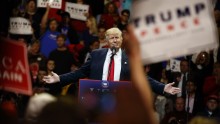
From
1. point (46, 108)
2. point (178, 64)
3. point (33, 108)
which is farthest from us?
point (178, 64)

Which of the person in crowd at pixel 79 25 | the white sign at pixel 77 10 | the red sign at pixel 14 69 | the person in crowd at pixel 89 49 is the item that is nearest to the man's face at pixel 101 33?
the person in crowd at pixel 89 49

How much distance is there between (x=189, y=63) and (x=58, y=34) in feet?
8.21

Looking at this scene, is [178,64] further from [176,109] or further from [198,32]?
[198,32]

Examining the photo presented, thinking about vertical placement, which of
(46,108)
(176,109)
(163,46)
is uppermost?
(163,46)

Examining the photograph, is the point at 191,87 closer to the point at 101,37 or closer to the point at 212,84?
the point at 212,84

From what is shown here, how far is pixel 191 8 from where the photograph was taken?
405cm

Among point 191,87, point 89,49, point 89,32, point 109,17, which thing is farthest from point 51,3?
point 191,87

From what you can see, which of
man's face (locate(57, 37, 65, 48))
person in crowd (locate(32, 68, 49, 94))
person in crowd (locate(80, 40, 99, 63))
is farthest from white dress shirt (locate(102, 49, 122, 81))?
person in crowd (locate(80, 40, 99, 63))

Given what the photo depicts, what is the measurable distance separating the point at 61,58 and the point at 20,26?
0.99 m

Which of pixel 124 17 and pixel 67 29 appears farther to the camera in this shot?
pixel 124 17

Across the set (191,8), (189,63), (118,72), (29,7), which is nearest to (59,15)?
(29,7)

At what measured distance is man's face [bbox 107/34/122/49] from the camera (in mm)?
8375

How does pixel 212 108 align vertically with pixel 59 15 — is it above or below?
below

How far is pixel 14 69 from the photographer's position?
4465mm
